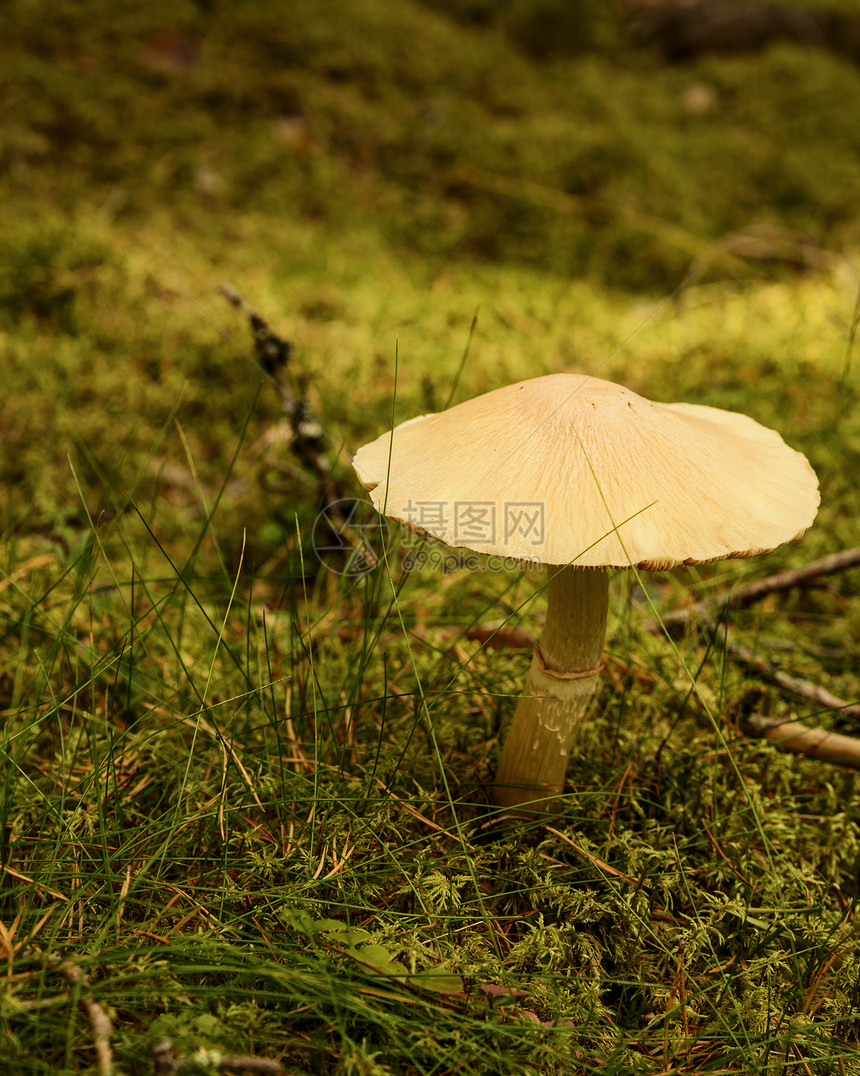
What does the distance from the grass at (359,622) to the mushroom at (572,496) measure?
146mm

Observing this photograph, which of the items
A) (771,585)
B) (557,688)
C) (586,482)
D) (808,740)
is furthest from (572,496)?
(771,585)

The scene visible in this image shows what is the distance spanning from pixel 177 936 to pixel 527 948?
2.19 ft

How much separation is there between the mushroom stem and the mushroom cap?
256 millimetres

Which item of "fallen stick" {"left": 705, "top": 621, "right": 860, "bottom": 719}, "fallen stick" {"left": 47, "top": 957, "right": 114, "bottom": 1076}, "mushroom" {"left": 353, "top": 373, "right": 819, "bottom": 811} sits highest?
"mushroom" {"left": 353, "top": 373, "right": 819, "bottom": 811}

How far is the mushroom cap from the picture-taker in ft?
4.32

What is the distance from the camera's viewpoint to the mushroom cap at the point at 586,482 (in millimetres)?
1317

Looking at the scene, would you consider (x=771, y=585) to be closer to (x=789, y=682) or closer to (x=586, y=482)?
(x=789, y=682)

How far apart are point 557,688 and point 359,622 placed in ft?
2.28

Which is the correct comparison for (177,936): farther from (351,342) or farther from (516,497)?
(351,342)

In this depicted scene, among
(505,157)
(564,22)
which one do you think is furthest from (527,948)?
(564,22)

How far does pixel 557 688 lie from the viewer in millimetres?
1704

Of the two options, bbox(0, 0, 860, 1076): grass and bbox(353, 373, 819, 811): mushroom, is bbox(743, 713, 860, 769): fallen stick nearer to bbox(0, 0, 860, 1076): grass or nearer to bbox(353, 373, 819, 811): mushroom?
bbox(0, 0, 860, 1076): grass

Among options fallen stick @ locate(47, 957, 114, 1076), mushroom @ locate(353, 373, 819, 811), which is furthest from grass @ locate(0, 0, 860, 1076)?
mushroom @ locate(353, 373, 819, 811)

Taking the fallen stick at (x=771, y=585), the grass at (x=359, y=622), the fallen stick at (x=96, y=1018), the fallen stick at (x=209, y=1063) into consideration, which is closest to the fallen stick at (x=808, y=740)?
the grass at (x=359, y=622)
